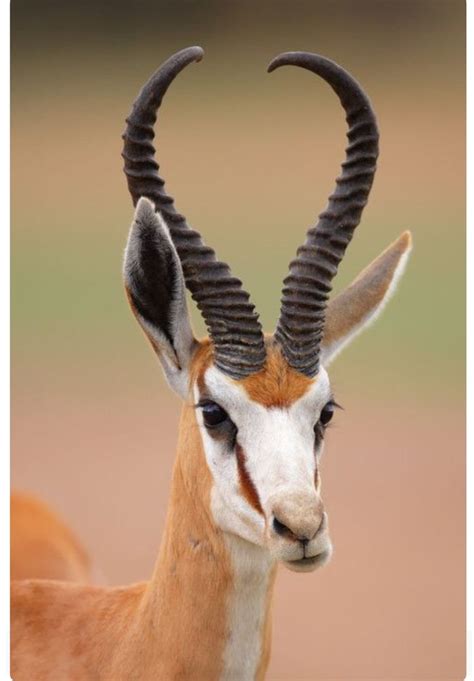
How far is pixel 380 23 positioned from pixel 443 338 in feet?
5.40

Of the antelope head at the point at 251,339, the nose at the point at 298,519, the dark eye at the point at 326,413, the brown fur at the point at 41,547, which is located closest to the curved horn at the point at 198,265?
the antelope head at the point at 251,339

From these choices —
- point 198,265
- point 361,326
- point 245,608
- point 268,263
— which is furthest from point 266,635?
point 268,263

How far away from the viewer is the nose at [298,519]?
4238 millimetres

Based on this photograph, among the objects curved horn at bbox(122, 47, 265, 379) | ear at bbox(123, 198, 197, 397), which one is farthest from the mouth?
ear at bbox(123, 198, 197, 397)

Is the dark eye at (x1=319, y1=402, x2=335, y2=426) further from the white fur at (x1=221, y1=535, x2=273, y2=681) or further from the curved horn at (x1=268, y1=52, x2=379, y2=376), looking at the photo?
the white fur at (x1=221, y1=535, x2=273, y2=681)

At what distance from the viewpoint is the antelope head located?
4.45m

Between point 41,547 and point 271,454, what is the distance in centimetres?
266

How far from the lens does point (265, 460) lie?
4453 millimetres

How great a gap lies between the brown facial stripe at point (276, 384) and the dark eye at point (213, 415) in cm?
12

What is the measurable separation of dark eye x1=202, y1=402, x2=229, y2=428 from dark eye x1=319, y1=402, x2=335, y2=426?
33cm

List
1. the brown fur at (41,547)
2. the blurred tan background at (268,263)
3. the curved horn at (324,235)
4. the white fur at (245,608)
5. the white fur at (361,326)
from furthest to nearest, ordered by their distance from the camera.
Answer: the blurred tan background at (268,263) < the brown fur at (41,547) < the white fur at (361,326) < the curved horn at (324,235) < the white fur at (245,608)

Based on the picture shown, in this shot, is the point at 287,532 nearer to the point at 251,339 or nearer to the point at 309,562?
the point at 309,562

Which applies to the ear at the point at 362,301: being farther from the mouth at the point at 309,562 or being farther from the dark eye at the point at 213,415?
the mouth at the point at 309,562

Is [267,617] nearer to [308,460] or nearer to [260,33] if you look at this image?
[308,460]
